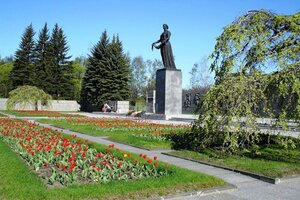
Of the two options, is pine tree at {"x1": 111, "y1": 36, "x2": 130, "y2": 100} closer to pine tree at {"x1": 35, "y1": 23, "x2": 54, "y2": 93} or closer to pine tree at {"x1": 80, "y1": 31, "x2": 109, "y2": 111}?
pine tree at {"x1": 80, "y1": 31, "x2": 109, "y2": 111}

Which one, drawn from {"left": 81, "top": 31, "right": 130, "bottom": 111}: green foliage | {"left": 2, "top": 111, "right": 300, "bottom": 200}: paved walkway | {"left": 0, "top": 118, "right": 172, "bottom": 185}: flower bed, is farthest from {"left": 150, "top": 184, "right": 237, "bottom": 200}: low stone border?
{"left": 81, "top": 31, "right": 130, "bottom": 111}: green foliage

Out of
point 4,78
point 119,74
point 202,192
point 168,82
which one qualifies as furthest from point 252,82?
point 4,78

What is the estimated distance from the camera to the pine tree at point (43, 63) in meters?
46.5

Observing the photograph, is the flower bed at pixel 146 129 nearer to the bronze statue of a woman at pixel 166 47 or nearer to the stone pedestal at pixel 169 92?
the stone pedestal at pixel 169 92

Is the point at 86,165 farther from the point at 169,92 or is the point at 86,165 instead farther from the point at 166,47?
the point at 166,47

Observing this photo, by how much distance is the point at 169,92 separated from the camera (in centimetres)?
2458

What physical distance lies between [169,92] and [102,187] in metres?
19.8

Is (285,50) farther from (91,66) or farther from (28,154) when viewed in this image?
(91,66)

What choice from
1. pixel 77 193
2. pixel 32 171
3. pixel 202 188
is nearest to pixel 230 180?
pixel 202 188

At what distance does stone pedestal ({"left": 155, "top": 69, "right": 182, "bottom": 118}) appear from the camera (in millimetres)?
24484

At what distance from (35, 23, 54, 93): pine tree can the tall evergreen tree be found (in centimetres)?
54

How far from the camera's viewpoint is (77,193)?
4.64m

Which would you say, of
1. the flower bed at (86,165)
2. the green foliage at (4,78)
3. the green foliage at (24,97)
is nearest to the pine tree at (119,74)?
the green foliage at (24,97)

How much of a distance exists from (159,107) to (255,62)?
17191 millimetres
